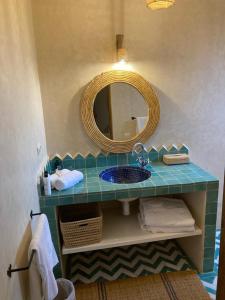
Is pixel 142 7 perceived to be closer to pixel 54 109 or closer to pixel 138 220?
pixel 54 109

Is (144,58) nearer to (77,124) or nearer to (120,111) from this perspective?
(120,111)

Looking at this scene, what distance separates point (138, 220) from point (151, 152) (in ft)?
2.16

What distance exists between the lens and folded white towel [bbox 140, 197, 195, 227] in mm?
1978

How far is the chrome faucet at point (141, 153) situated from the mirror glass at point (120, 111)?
11cm

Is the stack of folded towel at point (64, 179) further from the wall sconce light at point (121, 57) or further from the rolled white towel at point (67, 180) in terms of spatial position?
the wall sconce light at point (121, 57)

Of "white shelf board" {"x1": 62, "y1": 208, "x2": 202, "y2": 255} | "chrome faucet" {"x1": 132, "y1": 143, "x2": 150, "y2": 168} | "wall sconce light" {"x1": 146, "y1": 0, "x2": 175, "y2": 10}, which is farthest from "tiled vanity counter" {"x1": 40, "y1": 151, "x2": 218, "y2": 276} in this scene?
"wall sconce light" {"x1": 146, "y1": 0, "x2": 175, "y2": 10}

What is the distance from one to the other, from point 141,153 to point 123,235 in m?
0.79

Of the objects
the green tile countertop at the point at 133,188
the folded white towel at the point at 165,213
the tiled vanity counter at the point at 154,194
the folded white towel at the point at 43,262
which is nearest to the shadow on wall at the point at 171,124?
the tiled vanity counter at the point at 154,194

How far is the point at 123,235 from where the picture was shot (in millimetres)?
1997

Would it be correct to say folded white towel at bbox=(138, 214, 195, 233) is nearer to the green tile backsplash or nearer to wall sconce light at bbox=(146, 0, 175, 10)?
the green tile backsplash

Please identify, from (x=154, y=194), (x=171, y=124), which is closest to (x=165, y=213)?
(x=154, y=194)

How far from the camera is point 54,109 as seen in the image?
2.21 m

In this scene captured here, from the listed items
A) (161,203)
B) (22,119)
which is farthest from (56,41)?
(161,203)

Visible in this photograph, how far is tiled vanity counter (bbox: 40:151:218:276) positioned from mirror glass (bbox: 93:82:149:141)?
407 millimetres
